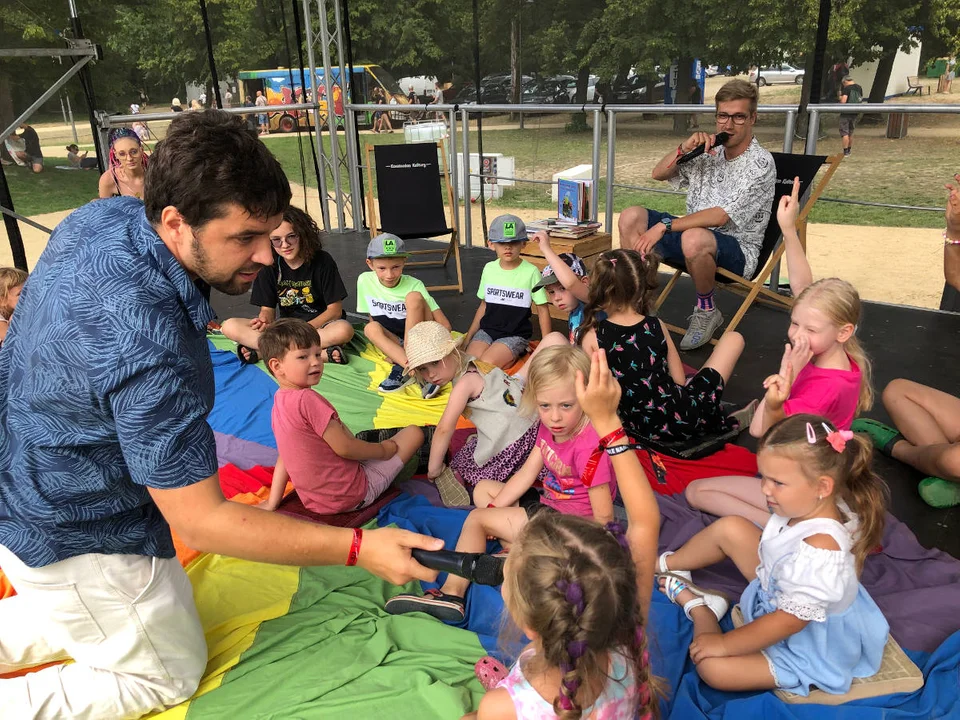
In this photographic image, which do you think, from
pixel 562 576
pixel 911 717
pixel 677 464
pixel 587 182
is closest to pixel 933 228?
pixel 587 182

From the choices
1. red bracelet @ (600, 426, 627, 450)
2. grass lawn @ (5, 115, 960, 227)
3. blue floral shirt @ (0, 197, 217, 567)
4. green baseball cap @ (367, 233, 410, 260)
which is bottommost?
grass lawn @ (5, 115, 960, 227)

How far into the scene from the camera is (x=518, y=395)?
9.81ft

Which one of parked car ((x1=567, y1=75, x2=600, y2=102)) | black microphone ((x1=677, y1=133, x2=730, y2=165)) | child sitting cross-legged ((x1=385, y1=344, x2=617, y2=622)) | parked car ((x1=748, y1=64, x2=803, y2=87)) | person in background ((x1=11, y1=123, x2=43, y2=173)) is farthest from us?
person in background ((x1=11, y1=123, x2=43, y2=173))

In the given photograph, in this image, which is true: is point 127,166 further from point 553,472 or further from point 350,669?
point 350,669

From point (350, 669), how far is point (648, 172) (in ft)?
44.8

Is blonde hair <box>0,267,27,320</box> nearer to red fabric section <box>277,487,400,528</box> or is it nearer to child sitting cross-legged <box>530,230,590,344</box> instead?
red fabric section <box>277,487,400,528</box>

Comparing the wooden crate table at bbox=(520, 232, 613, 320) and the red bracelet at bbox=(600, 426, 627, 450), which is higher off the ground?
the red bracelet at bbox=(600, 426, 627, 450)

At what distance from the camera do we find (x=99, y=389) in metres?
1.49

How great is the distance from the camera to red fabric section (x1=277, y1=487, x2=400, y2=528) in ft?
9.57

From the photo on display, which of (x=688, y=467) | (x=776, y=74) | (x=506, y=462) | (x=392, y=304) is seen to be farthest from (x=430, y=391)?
(x=776, y=74)

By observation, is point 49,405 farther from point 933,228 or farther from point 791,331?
point 933,228

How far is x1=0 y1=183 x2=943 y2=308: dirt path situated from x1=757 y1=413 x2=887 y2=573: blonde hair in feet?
20.9

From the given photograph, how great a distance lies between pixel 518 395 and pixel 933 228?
1250cm

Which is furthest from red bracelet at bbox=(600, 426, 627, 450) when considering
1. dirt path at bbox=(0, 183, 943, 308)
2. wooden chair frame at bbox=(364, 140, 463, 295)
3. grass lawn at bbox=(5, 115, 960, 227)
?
grass lawn at bbox=(5, 115, 960, 227)
